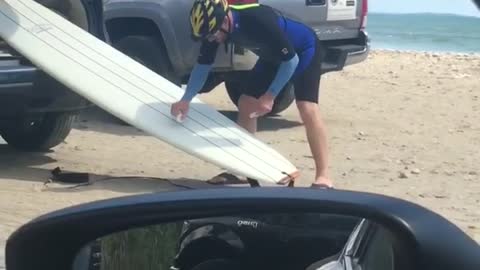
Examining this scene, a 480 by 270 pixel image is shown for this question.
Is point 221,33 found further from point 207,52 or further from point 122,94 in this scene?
point 122,94

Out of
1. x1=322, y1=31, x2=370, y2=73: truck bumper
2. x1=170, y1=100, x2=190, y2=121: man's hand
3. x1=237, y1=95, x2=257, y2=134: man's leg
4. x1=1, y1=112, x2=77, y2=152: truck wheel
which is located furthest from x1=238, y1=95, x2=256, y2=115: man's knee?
x1=322, y1=31, x2=370, y2=73: truck bumper

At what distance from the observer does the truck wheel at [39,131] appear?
916 cm

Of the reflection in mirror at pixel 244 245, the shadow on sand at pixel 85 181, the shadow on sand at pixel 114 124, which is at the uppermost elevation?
the reflection in mirror at pixel 244 245

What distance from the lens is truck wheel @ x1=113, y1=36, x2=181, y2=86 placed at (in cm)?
1062

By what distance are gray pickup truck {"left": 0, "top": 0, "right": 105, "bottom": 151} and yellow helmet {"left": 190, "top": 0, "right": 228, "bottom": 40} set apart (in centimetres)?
94

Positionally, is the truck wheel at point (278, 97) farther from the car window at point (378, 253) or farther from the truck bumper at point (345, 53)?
the car window at point (378, 253)

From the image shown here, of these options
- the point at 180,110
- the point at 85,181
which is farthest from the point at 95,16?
the point at 85,181

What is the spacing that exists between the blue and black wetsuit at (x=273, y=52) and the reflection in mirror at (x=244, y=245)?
17.2 ft

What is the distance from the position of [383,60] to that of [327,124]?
16.3 meters

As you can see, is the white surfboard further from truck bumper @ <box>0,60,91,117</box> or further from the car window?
the car window

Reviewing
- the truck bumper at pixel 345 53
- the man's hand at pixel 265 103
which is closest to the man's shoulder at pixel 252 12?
the man's hand at pixel 265 103

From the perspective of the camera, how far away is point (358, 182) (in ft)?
29.7

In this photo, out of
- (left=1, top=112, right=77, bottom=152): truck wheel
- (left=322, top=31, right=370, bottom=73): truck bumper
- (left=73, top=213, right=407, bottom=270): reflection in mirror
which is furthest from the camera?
(left=322, top=31, right=370, bottom=73): truck bumper

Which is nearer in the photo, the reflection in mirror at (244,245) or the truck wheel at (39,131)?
the reflection in mirror at (244,245)
